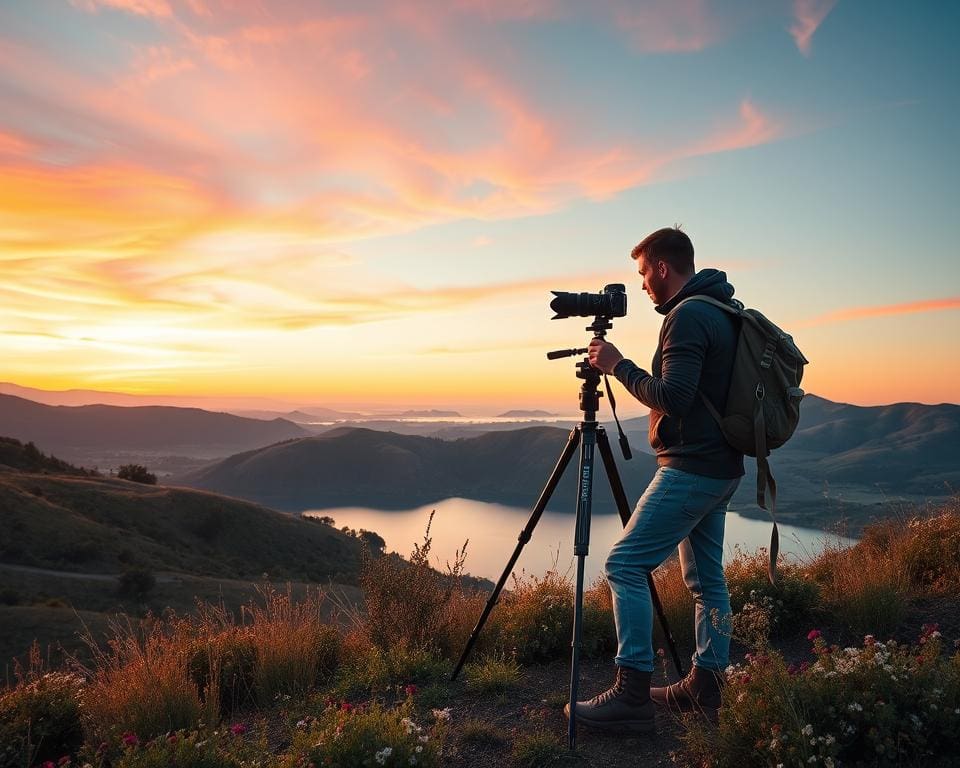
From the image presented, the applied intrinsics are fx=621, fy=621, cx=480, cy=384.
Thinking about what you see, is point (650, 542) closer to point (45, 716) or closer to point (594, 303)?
point (594, 303)

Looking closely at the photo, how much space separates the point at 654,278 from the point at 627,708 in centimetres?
178

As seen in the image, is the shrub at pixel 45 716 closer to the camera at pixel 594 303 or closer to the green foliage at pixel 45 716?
the green foliage at pixel 45 716

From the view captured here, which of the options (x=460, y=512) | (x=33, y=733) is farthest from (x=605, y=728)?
(x=460, y=512)

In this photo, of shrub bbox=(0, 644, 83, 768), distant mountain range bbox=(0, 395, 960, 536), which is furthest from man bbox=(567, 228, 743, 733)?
distant mountain range bbox=(0, 395, 960, 536)

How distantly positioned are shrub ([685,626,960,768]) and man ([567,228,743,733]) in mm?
340

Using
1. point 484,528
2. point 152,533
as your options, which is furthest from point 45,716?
point 484,528

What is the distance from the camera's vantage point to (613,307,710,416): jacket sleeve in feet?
7.34

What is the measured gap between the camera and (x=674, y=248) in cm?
247

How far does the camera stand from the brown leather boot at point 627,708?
8.43 ft

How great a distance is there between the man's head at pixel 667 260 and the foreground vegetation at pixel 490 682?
1286 mm

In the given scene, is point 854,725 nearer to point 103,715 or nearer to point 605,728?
point 605,728

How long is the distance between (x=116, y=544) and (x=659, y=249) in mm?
38530

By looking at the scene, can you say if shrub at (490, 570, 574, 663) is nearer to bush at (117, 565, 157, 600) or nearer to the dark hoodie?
the dark hoodie

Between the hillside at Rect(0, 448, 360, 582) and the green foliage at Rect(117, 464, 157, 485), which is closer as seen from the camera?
the hillside at Rect(0, 448, 360, 582)
